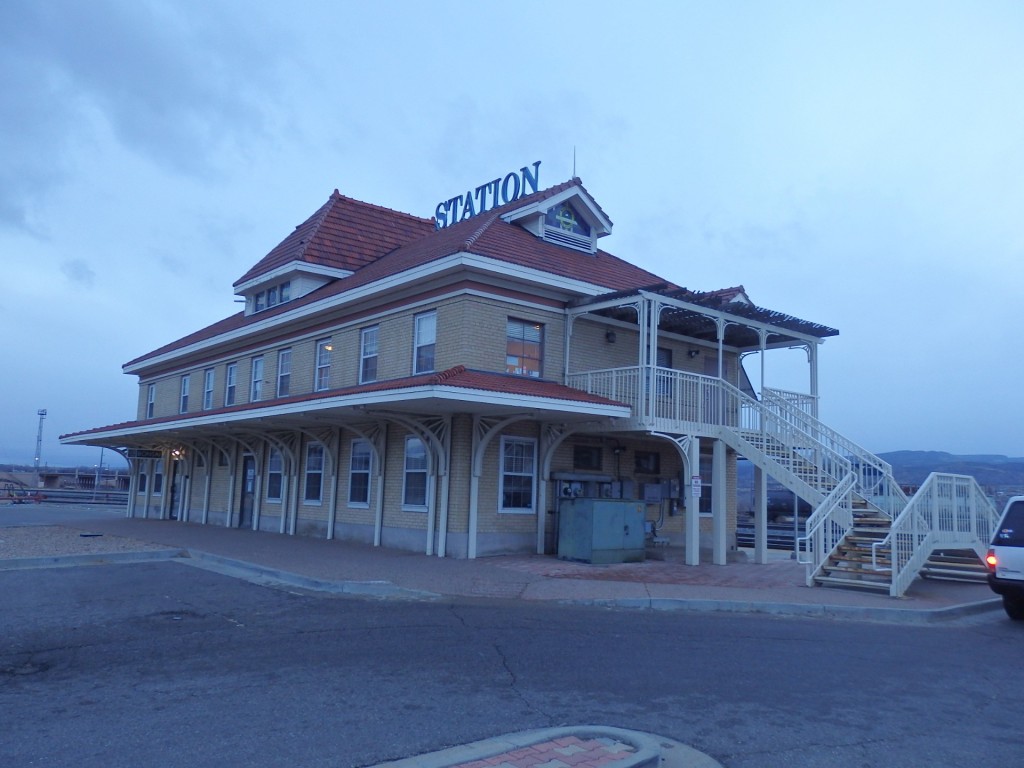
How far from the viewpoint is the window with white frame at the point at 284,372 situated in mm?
24406

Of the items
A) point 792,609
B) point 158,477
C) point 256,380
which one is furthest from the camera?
point 158,477

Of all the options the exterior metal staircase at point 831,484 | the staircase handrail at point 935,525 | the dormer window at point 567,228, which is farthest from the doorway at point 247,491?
the staircase handrail at point 935,525

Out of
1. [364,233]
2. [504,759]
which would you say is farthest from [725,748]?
[364,233]

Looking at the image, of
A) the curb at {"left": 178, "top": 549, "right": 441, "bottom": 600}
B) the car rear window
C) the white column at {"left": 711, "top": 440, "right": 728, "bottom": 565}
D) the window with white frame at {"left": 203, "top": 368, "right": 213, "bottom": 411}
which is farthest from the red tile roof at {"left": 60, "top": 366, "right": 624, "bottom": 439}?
the window with white frame at {"left": 203, "top": 368, "right": 213, "bottom": 411}

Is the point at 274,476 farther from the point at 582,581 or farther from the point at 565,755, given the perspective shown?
the point at 565,755

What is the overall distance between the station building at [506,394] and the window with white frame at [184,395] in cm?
575

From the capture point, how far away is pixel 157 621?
10.8 m

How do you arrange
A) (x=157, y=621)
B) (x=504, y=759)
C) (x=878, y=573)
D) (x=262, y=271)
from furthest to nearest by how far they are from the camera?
1. (x=262, y=271)
2. (x=878, y=573)
3. (x=157, y=621)
4. (x=504, y=759)

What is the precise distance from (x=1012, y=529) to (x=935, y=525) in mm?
3006

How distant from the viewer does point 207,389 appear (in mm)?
29375

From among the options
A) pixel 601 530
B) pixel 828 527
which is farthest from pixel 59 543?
pixel 828 527

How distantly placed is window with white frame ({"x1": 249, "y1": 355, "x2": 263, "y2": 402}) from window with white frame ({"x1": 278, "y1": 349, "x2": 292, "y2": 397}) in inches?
53.2

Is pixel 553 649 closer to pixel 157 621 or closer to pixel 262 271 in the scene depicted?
pixel 157 621

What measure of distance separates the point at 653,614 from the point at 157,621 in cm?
646
